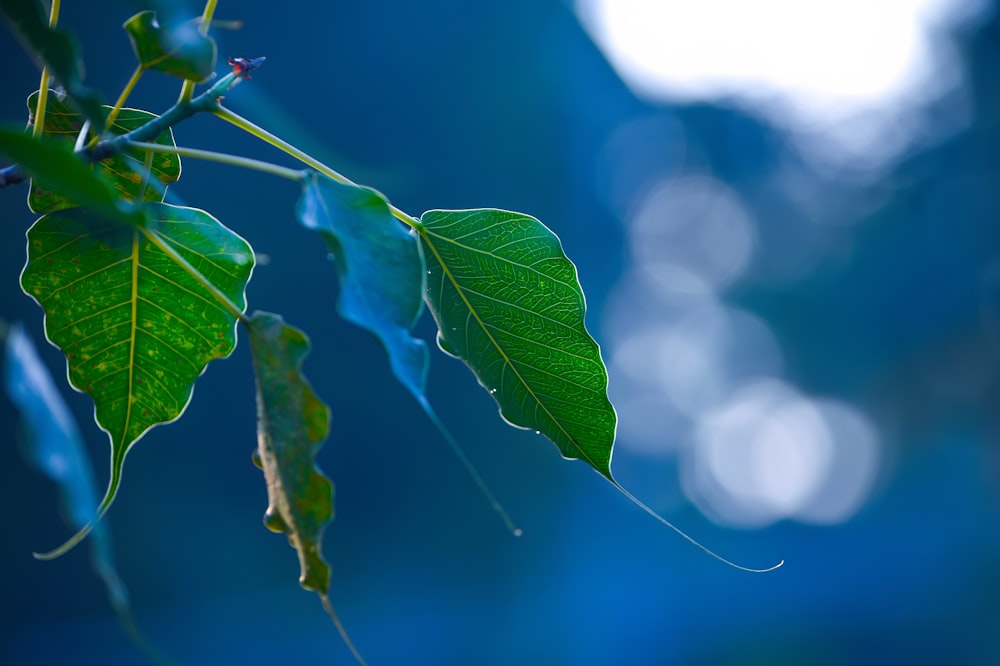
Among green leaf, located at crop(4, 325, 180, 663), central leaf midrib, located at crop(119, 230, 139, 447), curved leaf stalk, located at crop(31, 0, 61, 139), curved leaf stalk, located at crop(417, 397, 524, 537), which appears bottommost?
green leaf, located at crop(4, 325, 180, 663)

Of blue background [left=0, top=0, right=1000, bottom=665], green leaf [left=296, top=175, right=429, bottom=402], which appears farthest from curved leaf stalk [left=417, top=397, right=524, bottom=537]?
blue background [left=0, top=0, right=1000, bottom=665]

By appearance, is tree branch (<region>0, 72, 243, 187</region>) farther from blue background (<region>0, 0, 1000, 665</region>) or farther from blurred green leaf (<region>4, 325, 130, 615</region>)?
blue background (<region>0, 0, 1000, 665</region>)

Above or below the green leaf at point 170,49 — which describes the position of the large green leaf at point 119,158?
above

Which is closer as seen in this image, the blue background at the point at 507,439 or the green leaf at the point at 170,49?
the green leaf at the point at 170,49

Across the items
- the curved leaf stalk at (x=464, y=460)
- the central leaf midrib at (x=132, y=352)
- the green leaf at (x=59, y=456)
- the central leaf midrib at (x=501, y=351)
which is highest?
the central leaf midrib at (x=501, y=351)

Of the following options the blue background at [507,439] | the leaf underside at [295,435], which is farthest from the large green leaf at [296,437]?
the blue background at [507,439]

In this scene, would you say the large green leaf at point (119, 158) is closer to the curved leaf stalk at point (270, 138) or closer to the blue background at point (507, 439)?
the curved leaf stalk at point (270, 138)
